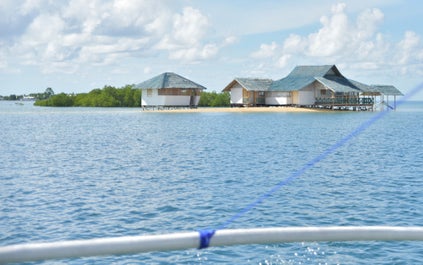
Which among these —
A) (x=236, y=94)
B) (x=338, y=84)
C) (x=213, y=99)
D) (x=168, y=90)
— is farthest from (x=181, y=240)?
(x=213, y=99)

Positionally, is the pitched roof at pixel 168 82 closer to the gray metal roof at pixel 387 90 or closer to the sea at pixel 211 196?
the gray metal roof at pixel 387 90

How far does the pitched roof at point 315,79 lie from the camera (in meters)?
71.5

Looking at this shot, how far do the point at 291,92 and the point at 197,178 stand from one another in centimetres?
5821

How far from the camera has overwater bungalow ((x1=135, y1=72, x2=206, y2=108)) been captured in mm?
75250

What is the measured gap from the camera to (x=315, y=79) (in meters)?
72.3

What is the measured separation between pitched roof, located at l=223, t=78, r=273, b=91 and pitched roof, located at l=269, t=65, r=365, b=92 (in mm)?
1170

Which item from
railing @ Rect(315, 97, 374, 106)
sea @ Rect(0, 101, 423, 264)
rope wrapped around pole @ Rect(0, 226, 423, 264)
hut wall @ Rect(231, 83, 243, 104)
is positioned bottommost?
sea @ Rect(0, 101, 423, 264)

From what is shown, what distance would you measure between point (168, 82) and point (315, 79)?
2009cm

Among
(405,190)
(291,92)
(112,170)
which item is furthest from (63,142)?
(291,92)

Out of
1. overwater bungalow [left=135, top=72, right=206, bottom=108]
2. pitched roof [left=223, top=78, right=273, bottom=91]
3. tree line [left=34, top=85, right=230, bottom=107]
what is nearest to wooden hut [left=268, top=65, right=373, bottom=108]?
pitched roof [left=223, top=78, right=273, bottom=91]

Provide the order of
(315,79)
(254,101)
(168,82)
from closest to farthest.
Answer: (315,79)
(168,82)
(254,101)

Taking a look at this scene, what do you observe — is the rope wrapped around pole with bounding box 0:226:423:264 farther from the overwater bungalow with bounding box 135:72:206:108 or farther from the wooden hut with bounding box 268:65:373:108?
the overwater bungalow with bounding box 135:72:206:108

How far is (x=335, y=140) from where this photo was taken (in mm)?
35156

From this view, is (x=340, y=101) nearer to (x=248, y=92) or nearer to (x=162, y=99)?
(x=248, y=92)
